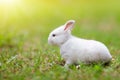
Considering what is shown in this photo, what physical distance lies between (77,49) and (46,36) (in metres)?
5.13

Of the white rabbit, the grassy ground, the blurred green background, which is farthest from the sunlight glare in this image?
the white rabbit

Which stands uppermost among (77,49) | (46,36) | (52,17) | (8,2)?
(8,2)

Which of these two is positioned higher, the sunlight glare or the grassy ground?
the sunlight glare

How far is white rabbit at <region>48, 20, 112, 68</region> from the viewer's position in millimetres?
7488

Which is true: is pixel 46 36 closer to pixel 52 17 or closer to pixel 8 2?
pixel 52 17

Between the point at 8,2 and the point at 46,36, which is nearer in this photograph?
the point at 46,36

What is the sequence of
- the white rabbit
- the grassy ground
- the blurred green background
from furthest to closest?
1. the blurred green background
2. the white rabbit
3. the grassy ground

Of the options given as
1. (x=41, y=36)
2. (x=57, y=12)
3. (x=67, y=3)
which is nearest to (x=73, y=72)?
(x=41, y=36)

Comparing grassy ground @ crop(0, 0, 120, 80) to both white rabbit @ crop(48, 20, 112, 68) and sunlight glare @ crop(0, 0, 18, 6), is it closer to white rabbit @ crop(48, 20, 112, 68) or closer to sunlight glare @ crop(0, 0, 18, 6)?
white rabbit @ crop(48, 20, 112, 68)

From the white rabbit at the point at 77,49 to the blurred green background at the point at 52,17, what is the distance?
124 inches

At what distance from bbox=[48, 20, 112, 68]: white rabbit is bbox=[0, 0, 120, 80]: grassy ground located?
5.9 inches

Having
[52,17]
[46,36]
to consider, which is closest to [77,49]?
[46,36]

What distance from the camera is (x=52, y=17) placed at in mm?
17172

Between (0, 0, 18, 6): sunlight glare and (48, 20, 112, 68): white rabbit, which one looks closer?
(48, 20, 112, 68): white rabbit
